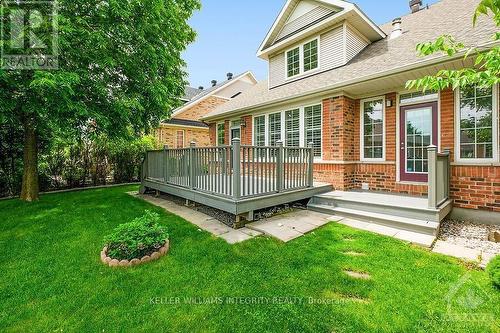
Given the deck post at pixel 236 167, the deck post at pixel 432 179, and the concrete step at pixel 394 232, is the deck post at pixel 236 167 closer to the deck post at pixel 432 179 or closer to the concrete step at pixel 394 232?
the concrete step at pixel 394 232

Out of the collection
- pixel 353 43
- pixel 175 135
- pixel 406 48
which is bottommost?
pixel 175 135

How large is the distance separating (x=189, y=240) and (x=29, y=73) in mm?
5405

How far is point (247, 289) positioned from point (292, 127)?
20.3ft

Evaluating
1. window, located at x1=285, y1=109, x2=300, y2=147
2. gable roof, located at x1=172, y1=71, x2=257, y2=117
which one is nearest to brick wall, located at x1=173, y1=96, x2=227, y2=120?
gable roof, located at x1=172, y1=71, x2=257, y2=117

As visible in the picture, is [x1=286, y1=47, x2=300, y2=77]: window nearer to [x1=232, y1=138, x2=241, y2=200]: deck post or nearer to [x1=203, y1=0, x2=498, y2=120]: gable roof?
[x1=203, y1=0, x2=498, y2=120]: gable roof

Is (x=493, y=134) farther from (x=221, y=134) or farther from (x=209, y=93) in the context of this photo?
(x=209, y=93)

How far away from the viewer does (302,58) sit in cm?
884

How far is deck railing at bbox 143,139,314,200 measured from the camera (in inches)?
184

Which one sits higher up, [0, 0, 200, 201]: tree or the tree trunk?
[0, 0, 200, 201]: tree

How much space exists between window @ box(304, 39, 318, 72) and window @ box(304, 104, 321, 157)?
2067 mm

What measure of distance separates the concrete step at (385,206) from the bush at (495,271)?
157 cm

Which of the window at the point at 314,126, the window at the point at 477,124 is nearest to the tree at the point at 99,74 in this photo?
the window at the point at 314,126

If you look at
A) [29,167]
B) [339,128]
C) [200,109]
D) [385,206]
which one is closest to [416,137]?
[339,128]

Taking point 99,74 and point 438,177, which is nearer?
point 438,177
